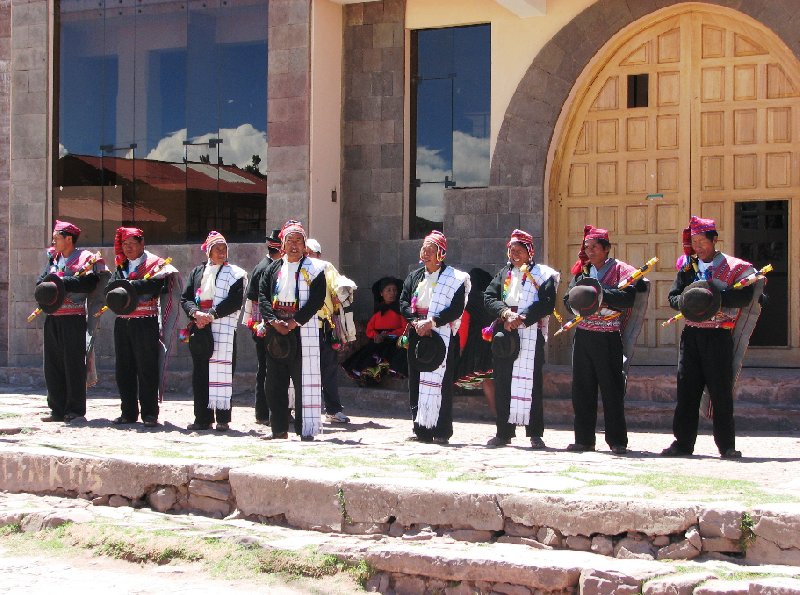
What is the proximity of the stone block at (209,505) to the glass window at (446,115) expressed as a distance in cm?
586

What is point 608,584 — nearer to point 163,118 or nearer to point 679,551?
point 679,551

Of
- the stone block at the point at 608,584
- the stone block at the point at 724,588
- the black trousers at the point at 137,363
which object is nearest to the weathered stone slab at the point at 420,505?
the stone block at the point at 608,584

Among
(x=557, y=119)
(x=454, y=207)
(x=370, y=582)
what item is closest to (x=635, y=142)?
(x=557, y=119)

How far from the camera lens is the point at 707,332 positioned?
806 centimetres

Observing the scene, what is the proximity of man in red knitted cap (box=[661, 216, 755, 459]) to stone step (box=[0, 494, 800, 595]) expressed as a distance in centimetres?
255

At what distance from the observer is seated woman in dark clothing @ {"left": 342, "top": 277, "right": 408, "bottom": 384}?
1142 centimetres

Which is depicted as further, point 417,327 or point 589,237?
point 417,327

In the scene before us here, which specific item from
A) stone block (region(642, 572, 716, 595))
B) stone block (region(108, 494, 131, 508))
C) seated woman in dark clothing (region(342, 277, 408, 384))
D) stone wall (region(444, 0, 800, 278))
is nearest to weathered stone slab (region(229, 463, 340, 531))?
stone block (region(108, 494, 131, 508))

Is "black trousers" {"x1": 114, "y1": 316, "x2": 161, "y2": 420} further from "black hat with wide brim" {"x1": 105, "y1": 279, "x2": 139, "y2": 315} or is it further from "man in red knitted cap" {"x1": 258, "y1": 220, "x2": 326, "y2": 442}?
"man in red knitted cap" {"x1": 258, "y1": 220, "x2": 326, "y2": 442}

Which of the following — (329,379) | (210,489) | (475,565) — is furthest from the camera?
(329,379)

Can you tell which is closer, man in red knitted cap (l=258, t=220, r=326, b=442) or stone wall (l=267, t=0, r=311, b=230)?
man in red knitted cap (l=258, t=220, r=326, b=442)

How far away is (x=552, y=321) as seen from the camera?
12.0 m

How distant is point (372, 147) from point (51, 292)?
405 centimetres

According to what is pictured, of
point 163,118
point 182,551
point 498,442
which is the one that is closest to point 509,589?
point 182,551
